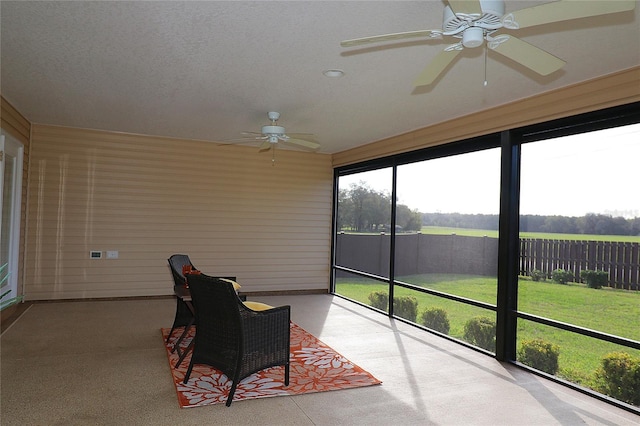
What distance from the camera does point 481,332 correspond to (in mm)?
5547

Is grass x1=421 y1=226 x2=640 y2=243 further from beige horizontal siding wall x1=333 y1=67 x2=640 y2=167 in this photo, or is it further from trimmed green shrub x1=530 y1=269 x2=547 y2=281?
beige horizontal siding wall x1=333 y1=67 x2=640 y2=167

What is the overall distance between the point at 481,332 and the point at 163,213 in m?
5.33

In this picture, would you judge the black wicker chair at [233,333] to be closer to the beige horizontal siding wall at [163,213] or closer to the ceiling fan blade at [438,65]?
the ceiling fan blade at [438,65]

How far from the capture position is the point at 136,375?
418 centimetres

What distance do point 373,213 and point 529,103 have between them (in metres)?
3.71

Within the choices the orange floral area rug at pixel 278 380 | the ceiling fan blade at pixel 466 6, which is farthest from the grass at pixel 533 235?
the ceiling fan blade at pixel 466 6

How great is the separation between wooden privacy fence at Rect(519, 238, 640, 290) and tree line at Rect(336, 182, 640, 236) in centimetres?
12

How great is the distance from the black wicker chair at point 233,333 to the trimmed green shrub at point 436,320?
2.86 metres

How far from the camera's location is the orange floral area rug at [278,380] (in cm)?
378

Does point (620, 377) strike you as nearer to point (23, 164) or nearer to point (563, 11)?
point (563, 11)

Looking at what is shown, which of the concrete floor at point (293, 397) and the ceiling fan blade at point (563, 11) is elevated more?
the ceiling fan blade at point (563, 11)

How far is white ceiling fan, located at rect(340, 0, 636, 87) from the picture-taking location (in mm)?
2042

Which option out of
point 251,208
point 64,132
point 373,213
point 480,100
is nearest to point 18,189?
point 64,132

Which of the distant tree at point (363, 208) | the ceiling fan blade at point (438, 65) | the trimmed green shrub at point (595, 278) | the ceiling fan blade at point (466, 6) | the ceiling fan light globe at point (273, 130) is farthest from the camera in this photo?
the distant tree at point (363, 208)
